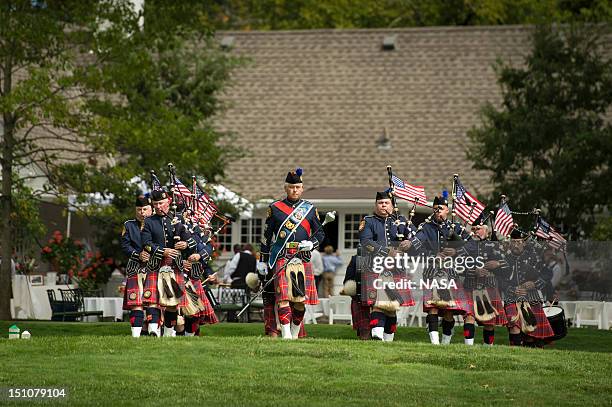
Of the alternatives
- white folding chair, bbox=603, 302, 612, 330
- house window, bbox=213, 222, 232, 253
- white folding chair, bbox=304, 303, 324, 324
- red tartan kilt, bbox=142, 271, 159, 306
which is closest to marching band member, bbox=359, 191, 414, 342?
red tartan kilt, bbox=142, 271, 159, 306

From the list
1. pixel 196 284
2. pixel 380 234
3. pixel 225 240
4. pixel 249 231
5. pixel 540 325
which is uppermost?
pixel 249 231

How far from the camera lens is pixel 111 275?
3391cm

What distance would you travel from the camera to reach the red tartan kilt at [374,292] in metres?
19.1

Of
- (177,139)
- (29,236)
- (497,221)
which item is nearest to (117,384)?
(497,221)

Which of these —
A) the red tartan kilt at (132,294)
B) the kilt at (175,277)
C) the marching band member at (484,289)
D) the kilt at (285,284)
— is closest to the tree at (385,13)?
the marching band member at (484,289)

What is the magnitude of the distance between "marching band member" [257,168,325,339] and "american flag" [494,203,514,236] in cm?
343

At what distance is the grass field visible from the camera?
14.0 meters

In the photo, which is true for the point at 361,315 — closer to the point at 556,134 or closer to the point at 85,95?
the point at 85,95

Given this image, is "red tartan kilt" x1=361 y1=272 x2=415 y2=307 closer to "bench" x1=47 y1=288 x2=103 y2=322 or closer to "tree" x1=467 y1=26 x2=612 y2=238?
"bench" x1=47 y1=288 x2=103 y2=322

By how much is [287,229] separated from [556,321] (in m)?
4.89

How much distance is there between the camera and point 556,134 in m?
32.8

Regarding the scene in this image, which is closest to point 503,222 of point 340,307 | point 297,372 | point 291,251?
point 291,251

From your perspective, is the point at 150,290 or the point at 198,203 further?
the point at 198,203

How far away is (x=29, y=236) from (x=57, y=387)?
19140 mm
